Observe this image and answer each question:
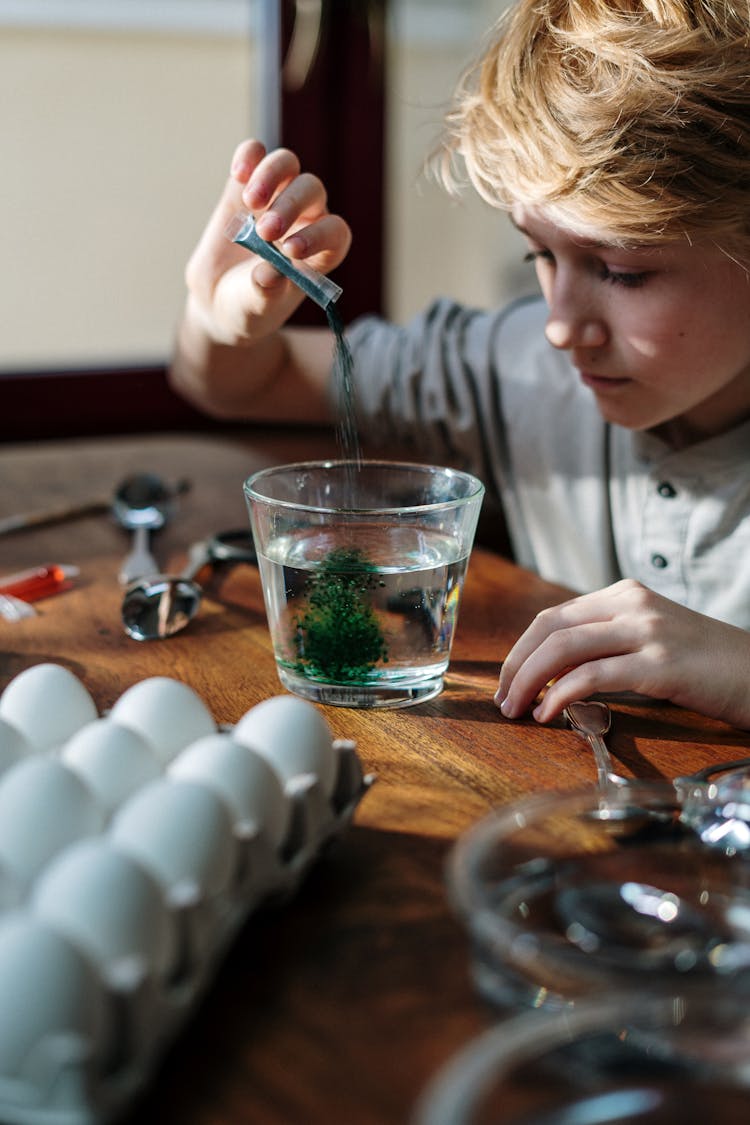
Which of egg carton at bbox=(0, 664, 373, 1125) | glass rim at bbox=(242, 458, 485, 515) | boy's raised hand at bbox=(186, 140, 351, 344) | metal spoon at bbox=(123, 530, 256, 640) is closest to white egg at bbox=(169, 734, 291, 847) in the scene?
egg carton at bbox=(0, 664, 373, 1125)

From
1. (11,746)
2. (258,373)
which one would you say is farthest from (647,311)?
(11,746)

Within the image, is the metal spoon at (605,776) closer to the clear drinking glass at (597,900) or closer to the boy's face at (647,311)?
the clear drinking glass at (597,900)

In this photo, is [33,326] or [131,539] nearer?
[131,539]

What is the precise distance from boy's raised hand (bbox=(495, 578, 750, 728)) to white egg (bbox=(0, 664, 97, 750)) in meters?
0.25

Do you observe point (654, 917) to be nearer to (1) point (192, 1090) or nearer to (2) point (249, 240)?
(1) point (192, 1090)

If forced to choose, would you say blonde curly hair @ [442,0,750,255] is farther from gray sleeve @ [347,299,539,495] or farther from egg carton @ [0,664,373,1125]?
egg carton @ [0,664,373,1125]

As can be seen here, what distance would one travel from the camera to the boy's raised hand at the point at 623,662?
67 cm

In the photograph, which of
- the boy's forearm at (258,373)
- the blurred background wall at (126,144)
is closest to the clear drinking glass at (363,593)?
the boy's forearm at (258,373)

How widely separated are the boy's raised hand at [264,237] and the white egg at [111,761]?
18.3 inches

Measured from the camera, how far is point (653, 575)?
111cm

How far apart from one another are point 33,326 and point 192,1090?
174cm

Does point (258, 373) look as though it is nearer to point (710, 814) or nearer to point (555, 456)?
point (555, 456)

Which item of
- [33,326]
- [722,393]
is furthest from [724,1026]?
[33,326]

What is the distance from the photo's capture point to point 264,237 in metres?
0.83
